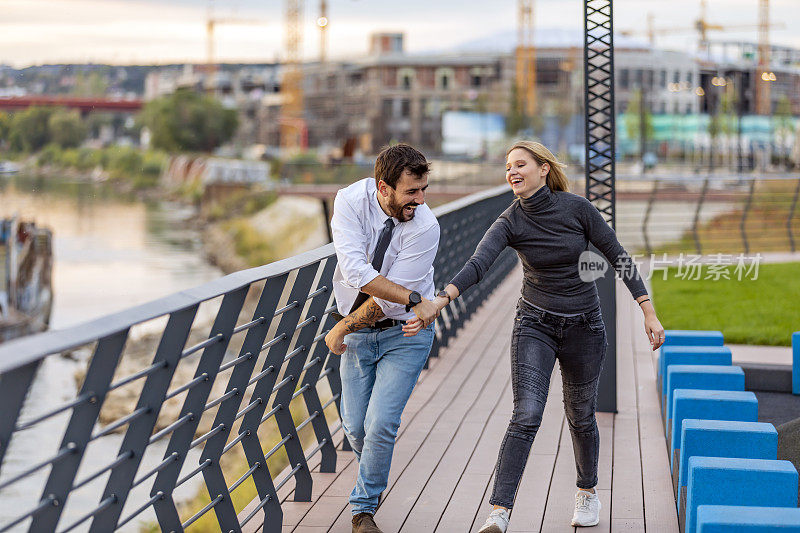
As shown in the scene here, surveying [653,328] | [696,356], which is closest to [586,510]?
[653,328]

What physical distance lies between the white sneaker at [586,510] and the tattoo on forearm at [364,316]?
1.33m

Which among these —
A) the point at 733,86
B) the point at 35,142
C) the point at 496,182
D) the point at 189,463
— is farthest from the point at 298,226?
the point at 189,463

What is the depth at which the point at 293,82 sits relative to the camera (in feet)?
478

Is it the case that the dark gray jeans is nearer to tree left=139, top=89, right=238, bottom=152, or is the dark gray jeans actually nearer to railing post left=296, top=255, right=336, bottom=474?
railing post left=296, top=255, right=336, bottom=474

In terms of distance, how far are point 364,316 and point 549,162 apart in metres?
0.99

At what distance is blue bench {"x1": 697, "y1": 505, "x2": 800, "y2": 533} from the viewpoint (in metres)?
3.30

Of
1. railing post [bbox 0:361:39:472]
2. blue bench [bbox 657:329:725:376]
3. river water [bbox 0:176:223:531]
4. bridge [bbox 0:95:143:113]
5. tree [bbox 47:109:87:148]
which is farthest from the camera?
tree [bbox 47:109:87:148]

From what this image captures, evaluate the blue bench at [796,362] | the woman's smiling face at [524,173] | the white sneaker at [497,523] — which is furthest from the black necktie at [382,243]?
the blue bench at [796,362]

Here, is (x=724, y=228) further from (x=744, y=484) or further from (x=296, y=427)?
(x=744, y=484)

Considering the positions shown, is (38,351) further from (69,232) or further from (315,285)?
(69,232)

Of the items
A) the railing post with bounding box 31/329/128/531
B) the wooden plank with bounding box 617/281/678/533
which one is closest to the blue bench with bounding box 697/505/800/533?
the wooden plank with bounding box 617/281/678/533

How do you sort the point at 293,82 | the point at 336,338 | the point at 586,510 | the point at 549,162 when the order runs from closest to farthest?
the point at 336,338
the point at 549,162
the point at 586,510
the point at 293,82

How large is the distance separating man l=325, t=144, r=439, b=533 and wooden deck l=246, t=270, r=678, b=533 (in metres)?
0.64

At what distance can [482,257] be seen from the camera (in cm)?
427
